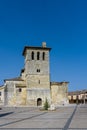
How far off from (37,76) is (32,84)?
208cm

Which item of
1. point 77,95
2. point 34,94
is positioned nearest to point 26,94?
point 34,94

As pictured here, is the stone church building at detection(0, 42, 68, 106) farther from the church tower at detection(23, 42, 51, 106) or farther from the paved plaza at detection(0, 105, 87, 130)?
the paved plaza at detection(0, 105, 87, 130)

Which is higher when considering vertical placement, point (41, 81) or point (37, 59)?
point (37, 59)

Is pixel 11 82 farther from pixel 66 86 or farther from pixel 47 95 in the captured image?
pixel 66 86

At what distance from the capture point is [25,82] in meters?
60.3

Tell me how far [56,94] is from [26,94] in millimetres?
7179

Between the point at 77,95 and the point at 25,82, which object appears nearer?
the point at 25,82

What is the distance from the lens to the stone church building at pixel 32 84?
59.4 metres

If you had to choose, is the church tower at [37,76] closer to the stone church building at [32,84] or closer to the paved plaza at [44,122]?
the stone church building at [32,84]

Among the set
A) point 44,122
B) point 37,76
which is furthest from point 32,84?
point 44,122

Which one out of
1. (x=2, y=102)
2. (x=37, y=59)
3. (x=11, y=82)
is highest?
(x=37, y=59)

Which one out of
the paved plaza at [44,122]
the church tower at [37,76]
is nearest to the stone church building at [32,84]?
the church tower at [37,76]

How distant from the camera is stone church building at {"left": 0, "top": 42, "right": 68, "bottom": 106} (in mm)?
59406

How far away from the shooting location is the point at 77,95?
10538 cm
